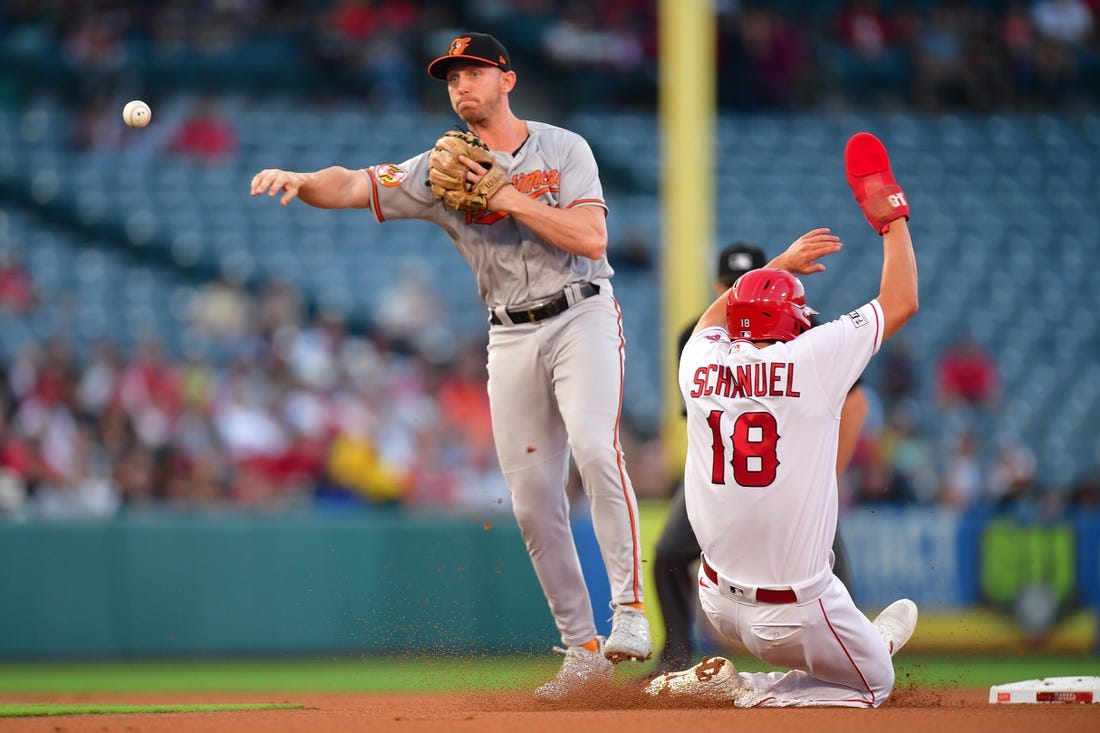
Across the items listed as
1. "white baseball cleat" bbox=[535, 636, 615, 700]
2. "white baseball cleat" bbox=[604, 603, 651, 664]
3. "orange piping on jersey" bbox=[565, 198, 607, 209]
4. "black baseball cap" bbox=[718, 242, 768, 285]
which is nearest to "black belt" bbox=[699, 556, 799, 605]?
"white baseball cleat" bbox=[604, 603, 651, 664]

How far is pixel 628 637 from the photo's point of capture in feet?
17.7

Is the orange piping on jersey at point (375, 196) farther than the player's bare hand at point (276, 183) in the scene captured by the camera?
Yes

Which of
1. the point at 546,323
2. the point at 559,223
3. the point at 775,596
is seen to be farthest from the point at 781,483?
the point at 559,223

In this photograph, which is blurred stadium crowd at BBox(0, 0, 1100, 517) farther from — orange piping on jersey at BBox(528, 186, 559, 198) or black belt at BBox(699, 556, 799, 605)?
black belt at BBox(699, 556, 799, 605)

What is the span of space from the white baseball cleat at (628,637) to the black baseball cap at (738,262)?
174 cm

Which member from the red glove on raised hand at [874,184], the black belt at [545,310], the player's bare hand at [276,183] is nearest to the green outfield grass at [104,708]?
the black belt at [545,310]

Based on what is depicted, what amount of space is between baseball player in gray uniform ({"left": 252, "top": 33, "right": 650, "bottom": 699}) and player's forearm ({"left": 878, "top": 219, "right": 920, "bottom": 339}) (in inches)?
40.5

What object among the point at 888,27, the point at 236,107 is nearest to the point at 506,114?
the point at 236,107

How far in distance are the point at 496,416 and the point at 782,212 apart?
11059 mm

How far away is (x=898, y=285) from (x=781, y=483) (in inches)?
31.5

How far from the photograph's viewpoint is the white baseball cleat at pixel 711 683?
5.39 meters

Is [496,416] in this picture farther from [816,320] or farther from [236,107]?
[236,107]

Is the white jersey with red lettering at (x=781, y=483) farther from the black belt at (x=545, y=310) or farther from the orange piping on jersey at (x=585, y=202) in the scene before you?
the orange piping on jersey at (x=585, y=202)

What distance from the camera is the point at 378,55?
17.2 metres
